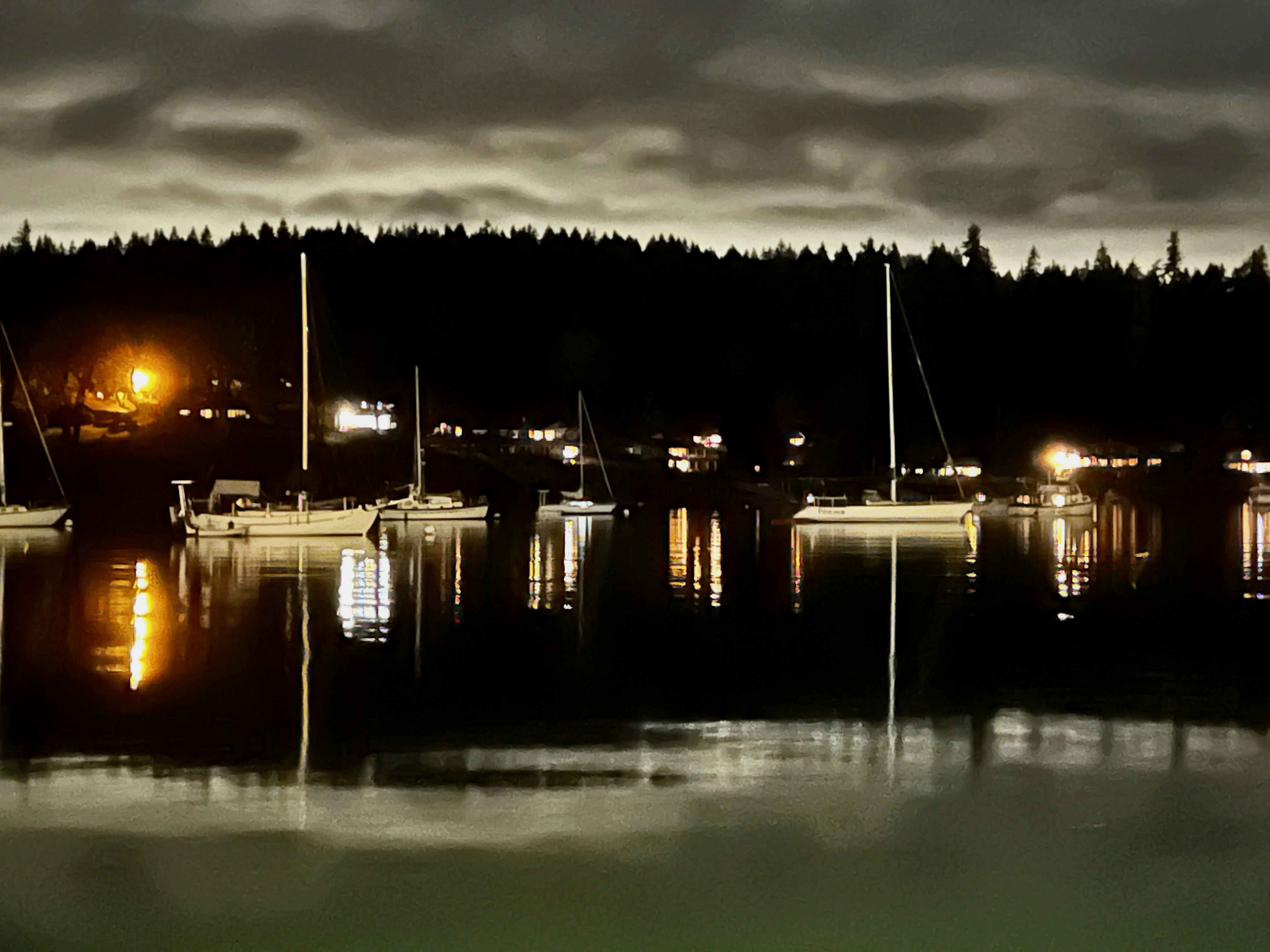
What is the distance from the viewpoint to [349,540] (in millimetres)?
72625

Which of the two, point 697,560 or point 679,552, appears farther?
point 679,552

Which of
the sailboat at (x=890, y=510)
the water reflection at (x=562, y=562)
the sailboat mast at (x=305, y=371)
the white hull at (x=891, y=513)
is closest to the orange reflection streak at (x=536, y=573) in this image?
the water reflection at (x=562, y=562)

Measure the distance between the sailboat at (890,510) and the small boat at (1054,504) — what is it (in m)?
16.4

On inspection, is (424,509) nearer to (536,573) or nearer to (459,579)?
(536,573)

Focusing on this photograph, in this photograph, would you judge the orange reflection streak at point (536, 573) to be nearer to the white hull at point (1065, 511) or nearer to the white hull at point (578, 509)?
the white hull at point (578, 509)

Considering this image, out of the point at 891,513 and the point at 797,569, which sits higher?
the point at 891,513

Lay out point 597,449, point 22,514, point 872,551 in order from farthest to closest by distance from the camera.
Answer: point 597,449 → point 22,514 → point 872,551

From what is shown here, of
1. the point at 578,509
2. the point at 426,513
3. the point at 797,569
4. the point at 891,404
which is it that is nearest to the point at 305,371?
the point at 797,569

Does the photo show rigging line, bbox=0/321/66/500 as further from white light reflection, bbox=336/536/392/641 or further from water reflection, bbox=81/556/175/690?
water reflection, bbox=81/556/175/690

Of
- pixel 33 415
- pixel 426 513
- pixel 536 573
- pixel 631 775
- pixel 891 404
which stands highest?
pixel 891 404

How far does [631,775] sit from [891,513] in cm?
7835

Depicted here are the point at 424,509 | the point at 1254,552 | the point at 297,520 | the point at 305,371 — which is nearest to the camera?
the point at 1254,552

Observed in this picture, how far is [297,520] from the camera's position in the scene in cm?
7138

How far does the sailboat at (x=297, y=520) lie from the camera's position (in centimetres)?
7138
